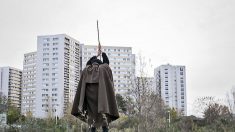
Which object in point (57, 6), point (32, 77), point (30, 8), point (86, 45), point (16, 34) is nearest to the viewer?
point (57, 6)

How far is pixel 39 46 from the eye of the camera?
89.0 metres

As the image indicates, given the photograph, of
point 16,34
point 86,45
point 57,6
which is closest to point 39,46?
point 86,45

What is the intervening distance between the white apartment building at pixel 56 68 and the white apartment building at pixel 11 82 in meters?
21.5

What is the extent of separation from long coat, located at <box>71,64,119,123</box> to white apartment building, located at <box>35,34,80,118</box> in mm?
79581

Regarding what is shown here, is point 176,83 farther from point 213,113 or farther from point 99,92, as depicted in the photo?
point 99,92

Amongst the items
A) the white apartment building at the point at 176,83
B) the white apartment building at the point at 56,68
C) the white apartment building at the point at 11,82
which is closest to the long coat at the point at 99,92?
the white apartment building at the point at 56,68

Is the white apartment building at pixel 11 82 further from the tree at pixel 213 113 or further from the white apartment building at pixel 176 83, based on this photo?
the tree at pixel 213 113

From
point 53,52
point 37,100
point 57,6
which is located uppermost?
point 53,52

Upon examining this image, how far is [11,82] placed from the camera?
354 feet

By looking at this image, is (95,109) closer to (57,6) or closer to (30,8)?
(57,6)

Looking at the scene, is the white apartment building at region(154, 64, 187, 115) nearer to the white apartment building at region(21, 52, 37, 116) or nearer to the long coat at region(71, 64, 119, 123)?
the white apartment building at region(21, 52, 37, 116)

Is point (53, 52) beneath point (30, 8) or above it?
above

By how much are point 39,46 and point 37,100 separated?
13.8 m

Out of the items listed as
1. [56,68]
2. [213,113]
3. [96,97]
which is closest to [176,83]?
[56,68]
